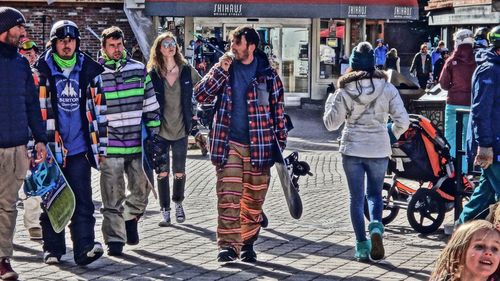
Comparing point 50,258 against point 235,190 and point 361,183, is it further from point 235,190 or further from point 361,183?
point 361,183

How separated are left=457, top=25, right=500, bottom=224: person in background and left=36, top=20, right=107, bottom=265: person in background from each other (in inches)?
109

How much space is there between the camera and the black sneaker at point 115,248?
9.93 meters

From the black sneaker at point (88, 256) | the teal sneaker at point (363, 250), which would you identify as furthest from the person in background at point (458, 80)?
the black sneaker at point (88, 256)

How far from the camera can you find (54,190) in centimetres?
943

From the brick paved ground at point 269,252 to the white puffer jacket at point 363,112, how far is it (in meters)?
0.88

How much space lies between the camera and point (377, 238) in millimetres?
9602

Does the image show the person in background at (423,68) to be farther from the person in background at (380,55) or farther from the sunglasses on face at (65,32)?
the sunglasses on face at (65,32)

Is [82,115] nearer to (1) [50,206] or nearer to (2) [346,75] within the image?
(1) [50,206]

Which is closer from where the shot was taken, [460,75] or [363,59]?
[363,59]

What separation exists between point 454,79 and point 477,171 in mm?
2788

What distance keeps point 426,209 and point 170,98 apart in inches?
99.8

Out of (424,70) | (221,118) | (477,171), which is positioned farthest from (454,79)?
(424,70)

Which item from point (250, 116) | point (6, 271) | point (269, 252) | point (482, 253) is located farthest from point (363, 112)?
point (482, 253)

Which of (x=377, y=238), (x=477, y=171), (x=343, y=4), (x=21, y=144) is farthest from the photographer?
(x=343, y=4)
